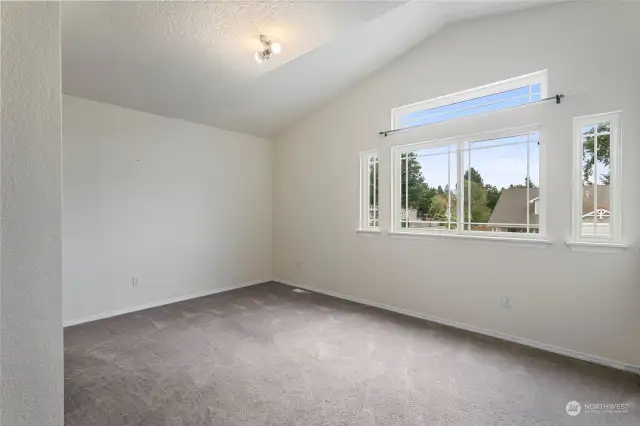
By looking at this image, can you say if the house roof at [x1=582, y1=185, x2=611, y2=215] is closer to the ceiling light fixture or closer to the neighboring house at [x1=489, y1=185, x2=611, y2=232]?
the neighboring house at [x1=489, y1=185, x2=611, y2=232]

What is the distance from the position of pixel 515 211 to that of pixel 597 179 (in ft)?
2.25

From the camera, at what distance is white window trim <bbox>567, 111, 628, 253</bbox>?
2662mm

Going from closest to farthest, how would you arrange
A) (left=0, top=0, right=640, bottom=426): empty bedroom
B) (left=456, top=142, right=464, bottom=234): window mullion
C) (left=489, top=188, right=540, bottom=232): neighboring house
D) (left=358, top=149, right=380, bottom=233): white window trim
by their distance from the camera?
(left=0, top=0, right=640, bottom=426): empty bedroom → (left=489, top=188, right=540, bottom=232): neighboring house → (left=456, top=142, right=464, bottom=234): window mullion → (left=358, top=149, right=380, bottom=233): white window trim

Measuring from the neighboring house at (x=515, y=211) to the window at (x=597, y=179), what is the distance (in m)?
0.33

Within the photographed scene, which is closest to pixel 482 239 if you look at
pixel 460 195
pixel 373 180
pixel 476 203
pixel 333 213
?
pixel 476 203

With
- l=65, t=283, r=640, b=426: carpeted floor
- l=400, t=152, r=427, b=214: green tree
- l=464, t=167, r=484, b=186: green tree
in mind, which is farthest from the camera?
l=400, t=152, r=427, b=214: green tree

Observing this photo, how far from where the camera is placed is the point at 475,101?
353cm

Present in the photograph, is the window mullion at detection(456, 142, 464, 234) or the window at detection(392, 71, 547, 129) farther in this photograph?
the window mullion at detection(456, 142, 464, 234)

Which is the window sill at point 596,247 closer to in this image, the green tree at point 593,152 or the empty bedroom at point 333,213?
the empty bedroom at point 333,213

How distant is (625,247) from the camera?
260cm

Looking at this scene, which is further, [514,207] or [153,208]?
[153,208]

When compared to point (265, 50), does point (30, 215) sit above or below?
below

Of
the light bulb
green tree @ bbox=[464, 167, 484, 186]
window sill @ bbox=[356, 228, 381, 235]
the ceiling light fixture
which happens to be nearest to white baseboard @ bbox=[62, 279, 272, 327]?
window sill @ bbox=[356, 228, 381, 235]

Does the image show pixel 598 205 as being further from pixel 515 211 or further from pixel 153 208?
pixel 153 208
